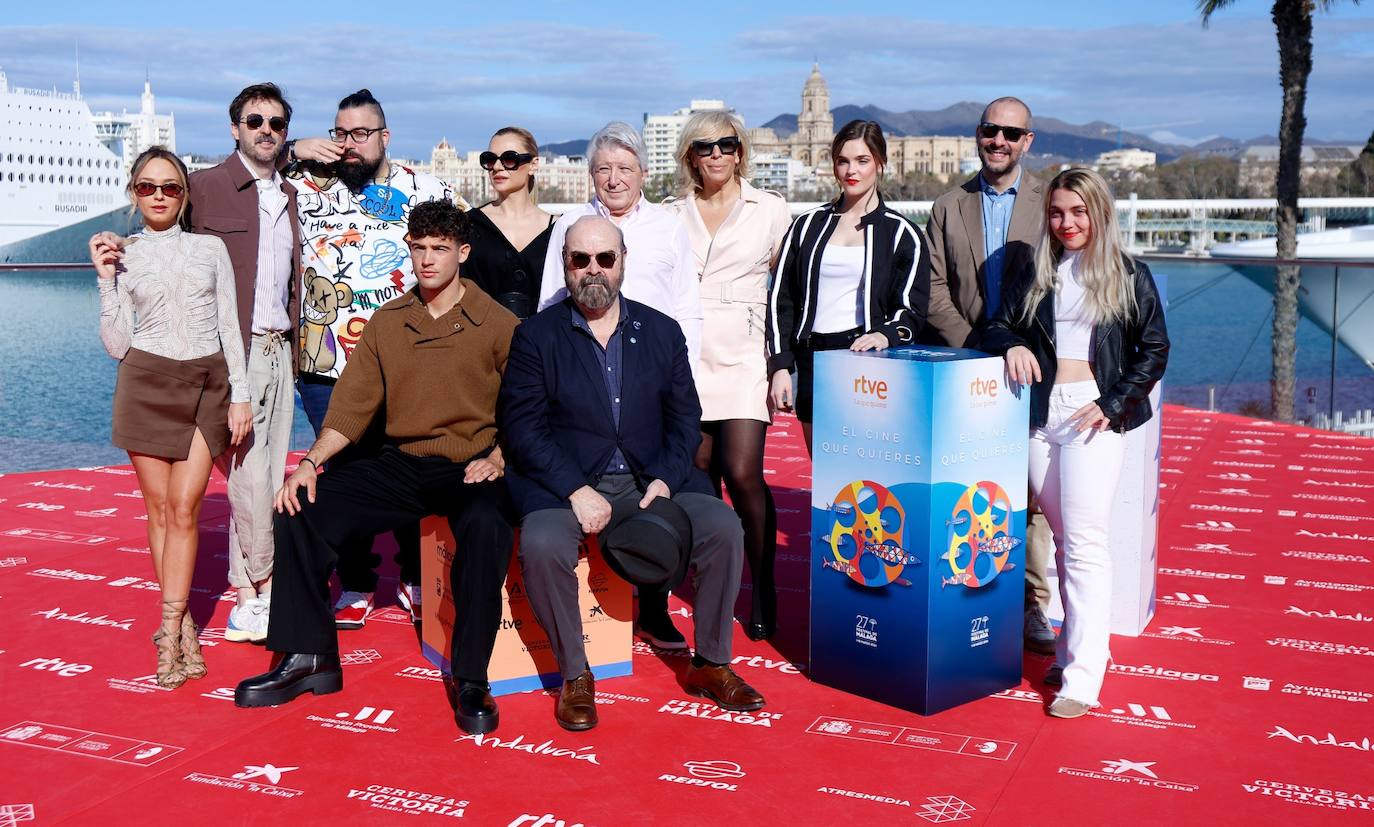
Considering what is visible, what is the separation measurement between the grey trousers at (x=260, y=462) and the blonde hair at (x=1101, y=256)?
96.7 inches

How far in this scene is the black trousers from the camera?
3215mm

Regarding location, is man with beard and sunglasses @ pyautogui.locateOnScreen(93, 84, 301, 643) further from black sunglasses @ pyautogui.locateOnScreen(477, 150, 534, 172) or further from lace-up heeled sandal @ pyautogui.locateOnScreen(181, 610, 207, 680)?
black sunglasses @ pyautogui.locateOnScreen(477, 150, 534, 172)

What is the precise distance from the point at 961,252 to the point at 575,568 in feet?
5.24

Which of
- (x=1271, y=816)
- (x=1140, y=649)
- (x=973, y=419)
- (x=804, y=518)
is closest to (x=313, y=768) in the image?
(x=973, y=419)

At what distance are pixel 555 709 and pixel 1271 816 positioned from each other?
181 centimetres

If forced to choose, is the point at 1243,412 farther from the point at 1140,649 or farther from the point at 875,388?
the point at 875,388

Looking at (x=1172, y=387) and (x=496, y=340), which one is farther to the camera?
(x=1172, y=387)

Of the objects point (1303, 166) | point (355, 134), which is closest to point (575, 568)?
point (355, 134)

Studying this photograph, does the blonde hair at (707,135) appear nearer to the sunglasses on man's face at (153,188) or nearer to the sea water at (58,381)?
the sunglasses on man's face at (153,188)

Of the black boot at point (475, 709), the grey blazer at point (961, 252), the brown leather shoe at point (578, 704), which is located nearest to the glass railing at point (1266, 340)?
the grey blazer at point (961, 252)

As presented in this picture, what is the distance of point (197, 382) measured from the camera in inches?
135

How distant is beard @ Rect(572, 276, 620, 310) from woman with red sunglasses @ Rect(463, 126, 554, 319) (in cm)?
65

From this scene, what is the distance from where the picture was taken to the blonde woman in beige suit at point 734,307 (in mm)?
3795

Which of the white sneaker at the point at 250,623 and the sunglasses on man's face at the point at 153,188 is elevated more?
the sunglasses on man's face at the point at 153,188
